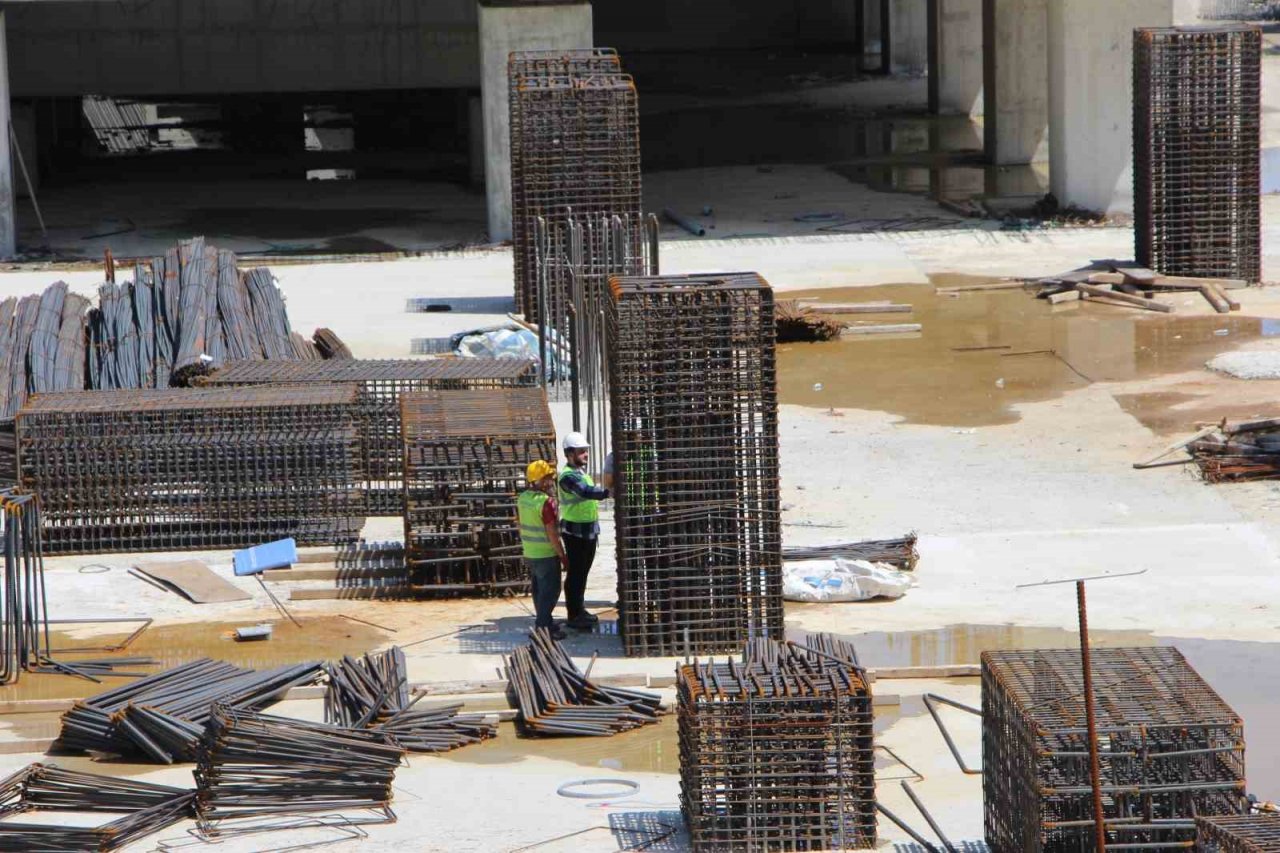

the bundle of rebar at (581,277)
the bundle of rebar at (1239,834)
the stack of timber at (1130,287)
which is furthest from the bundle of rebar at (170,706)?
the stack of timber at (1130,287)

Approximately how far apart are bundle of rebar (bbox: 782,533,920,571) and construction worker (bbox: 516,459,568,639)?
177 cm

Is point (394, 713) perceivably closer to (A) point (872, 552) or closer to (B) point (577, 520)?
(B) point (577, 520)

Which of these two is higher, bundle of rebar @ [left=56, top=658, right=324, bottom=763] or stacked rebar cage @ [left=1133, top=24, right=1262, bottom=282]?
stacked rebar cage @ [left=1133, top=24, right=1262, bottom=282]

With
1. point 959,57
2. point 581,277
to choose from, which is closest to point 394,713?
point 581,277

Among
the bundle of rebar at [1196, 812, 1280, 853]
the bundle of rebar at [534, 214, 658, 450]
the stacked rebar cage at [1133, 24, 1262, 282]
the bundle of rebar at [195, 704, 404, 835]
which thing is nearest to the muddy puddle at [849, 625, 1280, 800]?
the bundle of rebar at [1196, 812, 1280, 853]

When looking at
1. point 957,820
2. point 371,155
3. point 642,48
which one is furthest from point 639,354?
point 642,48

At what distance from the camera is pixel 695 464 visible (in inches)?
455

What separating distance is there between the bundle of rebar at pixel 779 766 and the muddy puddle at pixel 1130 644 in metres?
1.52

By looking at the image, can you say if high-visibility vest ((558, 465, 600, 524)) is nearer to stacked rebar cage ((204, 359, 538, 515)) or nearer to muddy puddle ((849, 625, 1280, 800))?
muddy puddle ((849, 625, 1280, 800))

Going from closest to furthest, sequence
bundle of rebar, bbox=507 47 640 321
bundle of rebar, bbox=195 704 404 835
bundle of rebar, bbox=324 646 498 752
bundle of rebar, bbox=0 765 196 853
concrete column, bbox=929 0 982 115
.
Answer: bundle of rebar, bbox=0 765 196 853 → bundle of rebar, bbox=195 704 404 835 → bundle of rebar, bbox=324 646 498 752 → bundle of rebar, bbox=507 47 640 321 → concrete column, bbox=929 0 982 115

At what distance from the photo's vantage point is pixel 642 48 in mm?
50812

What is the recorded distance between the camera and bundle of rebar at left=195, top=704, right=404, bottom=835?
9297 millimetres

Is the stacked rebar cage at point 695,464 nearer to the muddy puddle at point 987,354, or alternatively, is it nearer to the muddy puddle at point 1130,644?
the muddy puddle at point 1130,644

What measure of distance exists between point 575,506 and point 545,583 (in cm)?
50
